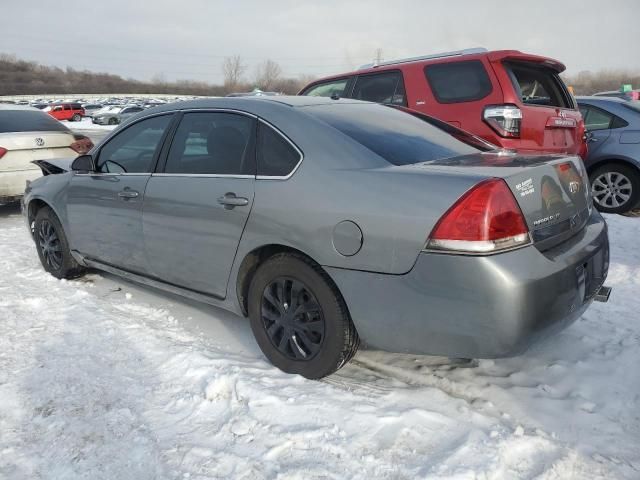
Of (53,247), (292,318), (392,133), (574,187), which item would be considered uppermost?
(392,133)

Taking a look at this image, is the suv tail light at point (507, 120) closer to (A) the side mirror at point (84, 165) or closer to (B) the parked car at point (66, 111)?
(A) the side mirror at point (84, 165)

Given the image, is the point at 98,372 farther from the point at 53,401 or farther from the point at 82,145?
the point at 82,145

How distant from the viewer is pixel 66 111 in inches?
1582

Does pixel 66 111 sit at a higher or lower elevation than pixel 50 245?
higher

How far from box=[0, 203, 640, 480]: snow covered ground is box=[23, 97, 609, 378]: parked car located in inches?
12.6

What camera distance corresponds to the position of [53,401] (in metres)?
2.70

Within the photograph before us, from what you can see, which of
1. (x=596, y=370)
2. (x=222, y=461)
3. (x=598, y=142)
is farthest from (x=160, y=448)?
(x=598, y=142)

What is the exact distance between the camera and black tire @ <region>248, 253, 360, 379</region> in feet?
8.64

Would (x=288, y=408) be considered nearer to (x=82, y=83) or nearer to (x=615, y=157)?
(x=615, y=157)

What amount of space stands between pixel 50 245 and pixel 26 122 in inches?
131

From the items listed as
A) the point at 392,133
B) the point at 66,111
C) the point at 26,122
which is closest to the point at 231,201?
the point at 392,133

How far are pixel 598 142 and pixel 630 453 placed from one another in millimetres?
5632

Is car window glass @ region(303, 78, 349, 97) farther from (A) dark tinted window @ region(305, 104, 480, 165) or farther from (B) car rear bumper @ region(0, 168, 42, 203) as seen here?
(B) car rear bumper @ region(0, 168, 42, 203)

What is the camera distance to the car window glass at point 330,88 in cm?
685
